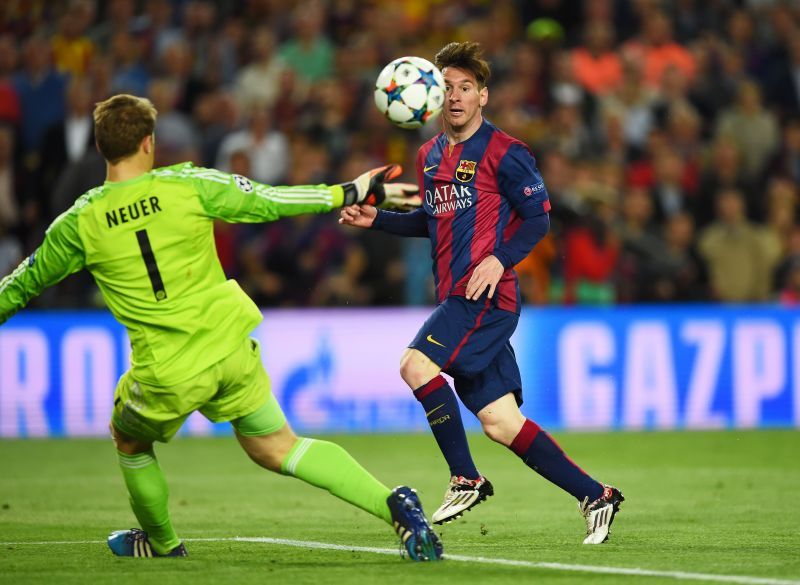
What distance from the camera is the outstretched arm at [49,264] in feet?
20.2

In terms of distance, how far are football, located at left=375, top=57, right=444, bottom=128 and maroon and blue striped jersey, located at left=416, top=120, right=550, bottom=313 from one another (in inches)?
10.3

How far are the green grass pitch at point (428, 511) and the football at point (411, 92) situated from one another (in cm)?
219

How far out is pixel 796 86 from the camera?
17109 millimetres

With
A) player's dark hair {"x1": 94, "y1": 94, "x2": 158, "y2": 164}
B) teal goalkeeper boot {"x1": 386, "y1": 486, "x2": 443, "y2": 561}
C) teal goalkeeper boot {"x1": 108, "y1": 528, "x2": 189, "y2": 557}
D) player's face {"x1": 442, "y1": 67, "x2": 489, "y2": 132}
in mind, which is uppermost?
player's face {"x1": 442, "y1": 67, "x2": 489, "y2": 132}

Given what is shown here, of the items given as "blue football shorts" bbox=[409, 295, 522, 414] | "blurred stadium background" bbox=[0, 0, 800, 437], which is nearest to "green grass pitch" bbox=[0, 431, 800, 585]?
"blurred stadium background" bbox=[0, 0, 800, 437]

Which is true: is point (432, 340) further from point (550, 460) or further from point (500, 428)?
point (550, 460)

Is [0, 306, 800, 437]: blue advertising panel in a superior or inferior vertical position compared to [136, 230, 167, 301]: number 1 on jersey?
inferior

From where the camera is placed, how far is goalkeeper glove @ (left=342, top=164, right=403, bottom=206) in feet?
21.5

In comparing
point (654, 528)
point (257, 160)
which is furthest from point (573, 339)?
point (654, 528)

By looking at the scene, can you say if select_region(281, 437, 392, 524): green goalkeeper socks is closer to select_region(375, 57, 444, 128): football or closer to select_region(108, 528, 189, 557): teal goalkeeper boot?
select_region(108, 528, 189, 557): teal goalkeeper boot

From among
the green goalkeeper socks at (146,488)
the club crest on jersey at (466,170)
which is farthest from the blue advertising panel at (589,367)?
the green goalkeeper socks at (146,488)

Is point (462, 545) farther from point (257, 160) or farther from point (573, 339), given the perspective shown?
point (257, 160)

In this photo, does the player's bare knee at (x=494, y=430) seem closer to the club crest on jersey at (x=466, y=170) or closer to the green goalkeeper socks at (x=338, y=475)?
the green goalkeeper socks at (x=338, y=475)

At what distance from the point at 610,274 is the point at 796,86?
439 centimetres
